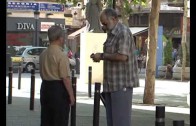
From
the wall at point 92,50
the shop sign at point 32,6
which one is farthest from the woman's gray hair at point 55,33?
the shop sign at point 32,6

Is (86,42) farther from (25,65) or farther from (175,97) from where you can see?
(25,65)

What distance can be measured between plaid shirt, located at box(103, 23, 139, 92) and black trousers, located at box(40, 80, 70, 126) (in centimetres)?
72

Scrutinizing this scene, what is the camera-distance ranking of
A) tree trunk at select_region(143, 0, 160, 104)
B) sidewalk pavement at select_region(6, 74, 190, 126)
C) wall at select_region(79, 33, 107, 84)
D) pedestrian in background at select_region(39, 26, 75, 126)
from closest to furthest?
pedestrian in background at select_region(39, 26, 75, 126) < sidewalk pavement at select_region(6, 74, 190, 126) < tree trunk at select_region(143, 0, 160, 104) < wall at select_region(79, 33, 107, 84)

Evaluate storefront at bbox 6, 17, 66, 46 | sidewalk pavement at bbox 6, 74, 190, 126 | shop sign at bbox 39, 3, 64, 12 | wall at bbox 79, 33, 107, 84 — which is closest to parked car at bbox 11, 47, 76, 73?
wall at bbox 79, 33, 107, 84

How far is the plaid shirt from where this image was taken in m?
7.13

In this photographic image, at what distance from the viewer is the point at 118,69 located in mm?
7176

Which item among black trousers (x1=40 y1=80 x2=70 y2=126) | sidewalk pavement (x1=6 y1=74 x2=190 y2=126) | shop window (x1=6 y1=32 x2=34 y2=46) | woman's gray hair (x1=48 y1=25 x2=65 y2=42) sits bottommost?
sidewalk pavement (x1=6 y1=74 x2=190 y2=126)

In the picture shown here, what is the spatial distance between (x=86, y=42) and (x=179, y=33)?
25.9m

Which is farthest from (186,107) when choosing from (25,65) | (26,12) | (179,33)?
(26,12)

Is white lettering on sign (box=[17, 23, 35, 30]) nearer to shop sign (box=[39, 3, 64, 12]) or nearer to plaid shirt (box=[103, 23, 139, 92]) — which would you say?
shop sign (box=[39, 3, 64, 12])

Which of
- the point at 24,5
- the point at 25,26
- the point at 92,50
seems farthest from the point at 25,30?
the point at 92,50

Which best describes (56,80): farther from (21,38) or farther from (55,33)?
(21,38)

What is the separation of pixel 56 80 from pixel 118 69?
93cm

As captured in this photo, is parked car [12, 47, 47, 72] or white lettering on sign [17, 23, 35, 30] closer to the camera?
parked car [12, 47, 47, 72]
